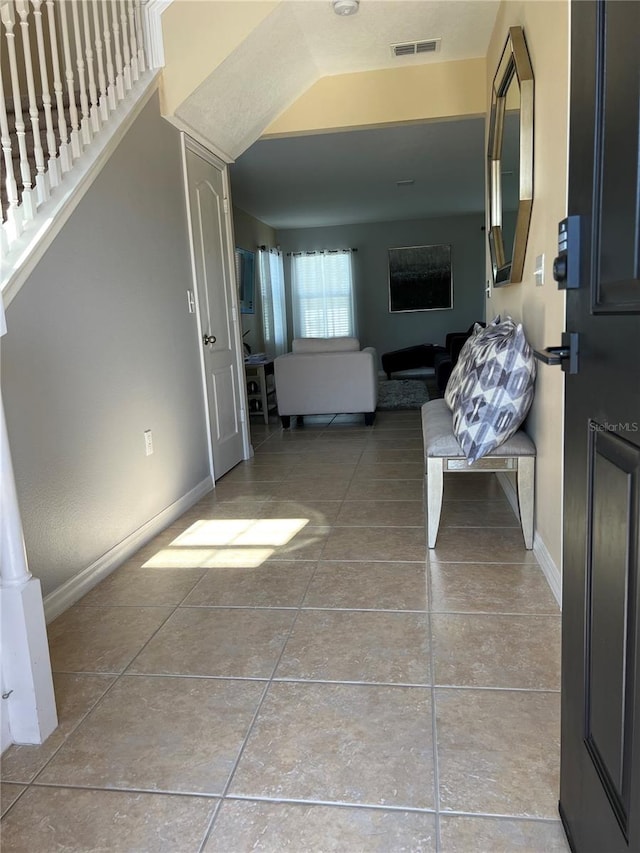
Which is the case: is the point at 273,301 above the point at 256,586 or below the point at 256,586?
above

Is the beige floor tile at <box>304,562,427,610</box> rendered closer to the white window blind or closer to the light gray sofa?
the light gray sofa

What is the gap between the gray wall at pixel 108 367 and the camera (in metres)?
2.03

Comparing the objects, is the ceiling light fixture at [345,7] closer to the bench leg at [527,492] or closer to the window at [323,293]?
the bench leg at [527,492]

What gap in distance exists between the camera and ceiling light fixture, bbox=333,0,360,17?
3008 mm

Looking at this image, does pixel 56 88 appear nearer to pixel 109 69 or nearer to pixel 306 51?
pixel 109 69

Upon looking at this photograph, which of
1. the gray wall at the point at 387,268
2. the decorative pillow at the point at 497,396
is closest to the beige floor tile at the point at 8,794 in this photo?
the decorative pillow at the point at 497,396

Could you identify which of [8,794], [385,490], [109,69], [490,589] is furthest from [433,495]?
[109,69]

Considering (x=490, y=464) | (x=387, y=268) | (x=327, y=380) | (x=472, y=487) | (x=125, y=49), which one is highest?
(x=125, y=49)

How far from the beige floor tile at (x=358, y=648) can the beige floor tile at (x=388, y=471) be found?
1696 mm

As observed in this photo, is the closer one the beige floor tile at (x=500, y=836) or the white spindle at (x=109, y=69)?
the beige floor tile at (x=500, y=836)

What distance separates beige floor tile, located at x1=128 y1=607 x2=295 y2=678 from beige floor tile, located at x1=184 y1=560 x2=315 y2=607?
61mm

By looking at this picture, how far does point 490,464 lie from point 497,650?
0.87 meters

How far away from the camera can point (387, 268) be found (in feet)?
31.3

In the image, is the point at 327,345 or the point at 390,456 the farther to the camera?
the point at 327,345
